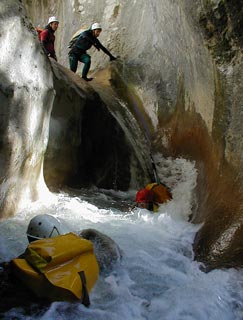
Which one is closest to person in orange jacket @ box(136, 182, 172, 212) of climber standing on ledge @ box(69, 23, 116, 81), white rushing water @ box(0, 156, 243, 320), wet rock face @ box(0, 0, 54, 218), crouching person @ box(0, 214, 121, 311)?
white rushing water @ box(0, 156, 243, 320)

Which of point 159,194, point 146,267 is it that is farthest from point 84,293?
point 159,194

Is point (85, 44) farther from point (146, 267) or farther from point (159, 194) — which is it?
point (146, 267)

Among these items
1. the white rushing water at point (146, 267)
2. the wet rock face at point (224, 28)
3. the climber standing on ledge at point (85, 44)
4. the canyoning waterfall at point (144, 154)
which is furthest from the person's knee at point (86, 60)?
the wet rock face at point (224, 28)

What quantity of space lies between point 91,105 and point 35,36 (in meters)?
2.71

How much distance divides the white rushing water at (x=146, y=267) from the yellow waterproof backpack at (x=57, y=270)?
0.13 m

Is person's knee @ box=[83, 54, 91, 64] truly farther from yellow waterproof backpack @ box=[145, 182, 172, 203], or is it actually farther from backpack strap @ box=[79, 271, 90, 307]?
backpack strap @ box=[79, 271, 90, 307]

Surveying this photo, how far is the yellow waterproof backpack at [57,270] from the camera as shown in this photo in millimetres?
3533

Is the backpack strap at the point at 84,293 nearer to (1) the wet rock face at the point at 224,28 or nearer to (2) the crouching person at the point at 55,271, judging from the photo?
(2) the crouching person at the point at 55,271

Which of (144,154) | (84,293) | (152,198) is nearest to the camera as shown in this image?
(84,293)

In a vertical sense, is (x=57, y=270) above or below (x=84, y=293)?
above

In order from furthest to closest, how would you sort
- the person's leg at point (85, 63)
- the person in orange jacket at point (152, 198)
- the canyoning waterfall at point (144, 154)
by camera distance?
the person's leg at point (85, 63)
the person in orange jacket at point (152, 198)
the canyoning waterfall at point (144, 154)

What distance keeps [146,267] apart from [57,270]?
4.58ft

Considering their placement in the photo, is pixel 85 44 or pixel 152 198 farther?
pixel 85 44

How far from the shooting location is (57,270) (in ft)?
11.9
